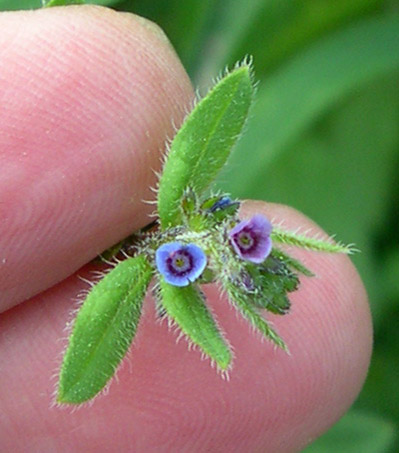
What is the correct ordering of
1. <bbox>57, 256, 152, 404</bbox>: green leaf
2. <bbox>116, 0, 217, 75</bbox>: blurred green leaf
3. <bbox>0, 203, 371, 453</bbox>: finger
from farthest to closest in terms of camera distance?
1. <bbox>116, 0, 217, 75</bbox>: blurred green leaf
2. <bbox>0, 203, 371, 453</bbox>: finger
3. <bbox>57, 256, 152, 404</bbox>: green leaf

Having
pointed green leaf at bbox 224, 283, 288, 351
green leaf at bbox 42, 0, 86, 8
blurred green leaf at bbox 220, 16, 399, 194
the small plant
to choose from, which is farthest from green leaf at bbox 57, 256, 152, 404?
blurred green leaf at bbox 220, 16, 399, 194

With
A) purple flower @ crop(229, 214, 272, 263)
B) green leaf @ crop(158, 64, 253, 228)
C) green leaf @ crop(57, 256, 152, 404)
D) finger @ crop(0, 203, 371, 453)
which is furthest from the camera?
finger @ crop(0, 203, 371, 453)

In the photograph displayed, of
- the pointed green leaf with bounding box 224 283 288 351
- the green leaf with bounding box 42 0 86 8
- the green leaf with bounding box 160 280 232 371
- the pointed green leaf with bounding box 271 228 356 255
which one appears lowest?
the green leaf with bounding box 160 280 232 371

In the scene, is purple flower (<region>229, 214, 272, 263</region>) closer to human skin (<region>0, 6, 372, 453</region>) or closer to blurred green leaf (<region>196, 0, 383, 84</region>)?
human skin (<region>0, 6, 372, 453</region>)

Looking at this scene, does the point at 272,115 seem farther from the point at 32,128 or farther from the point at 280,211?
the point at 32,128

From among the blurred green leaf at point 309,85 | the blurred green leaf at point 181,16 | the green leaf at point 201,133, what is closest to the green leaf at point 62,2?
the green leaf at point 201,133

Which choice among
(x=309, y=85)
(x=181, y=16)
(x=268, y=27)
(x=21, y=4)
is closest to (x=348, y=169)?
(x=309, y=85)
